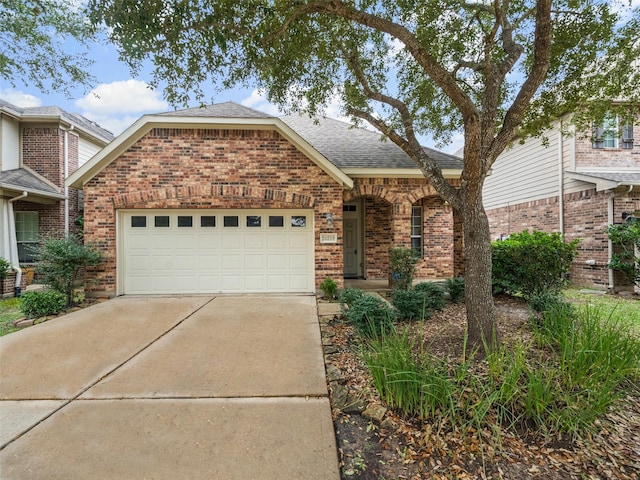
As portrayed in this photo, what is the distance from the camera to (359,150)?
989cm

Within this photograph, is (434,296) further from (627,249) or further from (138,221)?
(138,221)

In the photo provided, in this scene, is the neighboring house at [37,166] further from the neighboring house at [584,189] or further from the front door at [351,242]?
the neighboring house at [584,189]

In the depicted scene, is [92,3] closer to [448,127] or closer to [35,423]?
[35,423]

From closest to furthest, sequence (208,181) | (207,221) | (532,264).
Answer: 1. (532,264)
2. (208,181)
3. (207,221)

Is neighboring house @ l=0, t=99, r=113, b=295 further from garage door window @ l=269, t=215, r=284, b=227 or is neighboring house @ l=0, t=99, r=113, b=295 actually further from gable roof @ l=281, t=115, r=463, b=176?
gable roof @ l=281, t=115, r=463, b=176

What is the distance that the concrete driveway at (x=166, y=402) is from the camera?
2.25 metres

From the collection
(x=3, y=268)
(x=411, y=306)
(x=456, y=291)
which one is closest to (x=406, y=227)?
(x=456, y=291)

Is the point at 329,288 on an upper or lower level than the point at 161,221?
lower

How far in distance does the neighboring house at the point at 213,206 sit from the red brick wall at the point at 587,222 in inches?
290

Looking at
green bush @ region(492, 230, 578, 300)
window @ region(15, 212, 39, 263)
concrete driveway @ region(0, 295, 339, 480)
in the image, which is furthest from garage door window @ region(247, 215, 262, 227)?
window @ region(15, 212, 39, 263)

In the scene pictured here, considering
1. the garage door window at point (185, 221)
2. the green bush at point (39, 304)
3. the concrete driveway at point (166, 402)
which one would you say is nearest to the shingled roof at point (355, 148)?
the garage door window at point (185, 221)

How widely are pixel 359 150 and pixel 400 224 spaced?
279 centimetres

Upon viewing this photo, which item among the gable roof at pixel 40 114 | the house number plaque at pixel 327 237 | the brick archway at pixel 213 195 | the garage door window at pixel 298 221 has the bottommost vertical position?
the house number plaque at pixel 327 237

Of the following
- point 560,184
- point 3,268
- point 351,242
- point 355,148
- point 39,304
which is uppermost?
point 355,148
